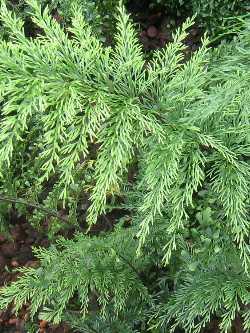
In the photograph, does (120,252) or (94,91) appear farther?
(120,252)

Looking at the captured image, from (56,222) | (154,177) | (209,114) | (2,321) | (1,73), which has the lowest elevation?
(2,321)

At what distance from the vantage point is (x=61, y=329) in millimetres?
3164

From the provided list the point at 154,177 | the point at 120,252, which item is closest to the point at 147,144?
the point at 154,177

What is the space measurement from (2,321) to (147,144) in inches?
92.2

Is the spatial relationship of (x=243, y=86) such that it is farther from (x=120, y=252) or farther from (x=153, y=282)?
(x=153, y=282)

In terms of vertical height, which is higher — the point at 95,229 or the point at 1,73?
the point at 1,73

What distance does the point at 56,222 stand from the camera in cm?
302

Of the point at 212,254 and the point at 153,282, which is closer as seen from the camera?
the point at 212,254

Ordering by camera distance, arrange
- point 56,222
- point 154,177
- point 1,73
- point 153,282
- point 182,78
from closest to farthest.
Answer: point 1,73 → point 154,177 → point 182,78 → point 153,282 → point 56,222

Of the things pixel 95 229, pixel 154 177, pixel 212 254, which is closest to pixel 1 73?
pixel 154 177

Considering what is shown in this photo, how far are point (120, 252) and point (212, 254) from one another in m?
0.44

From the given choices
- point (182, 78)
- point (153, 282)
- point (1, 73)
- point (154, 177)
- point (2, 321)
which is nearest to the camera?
point (1, 73)

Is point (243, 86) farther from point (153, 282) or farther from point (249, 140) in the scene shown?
point (153, 282)

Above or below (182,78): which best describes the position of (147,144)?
below
